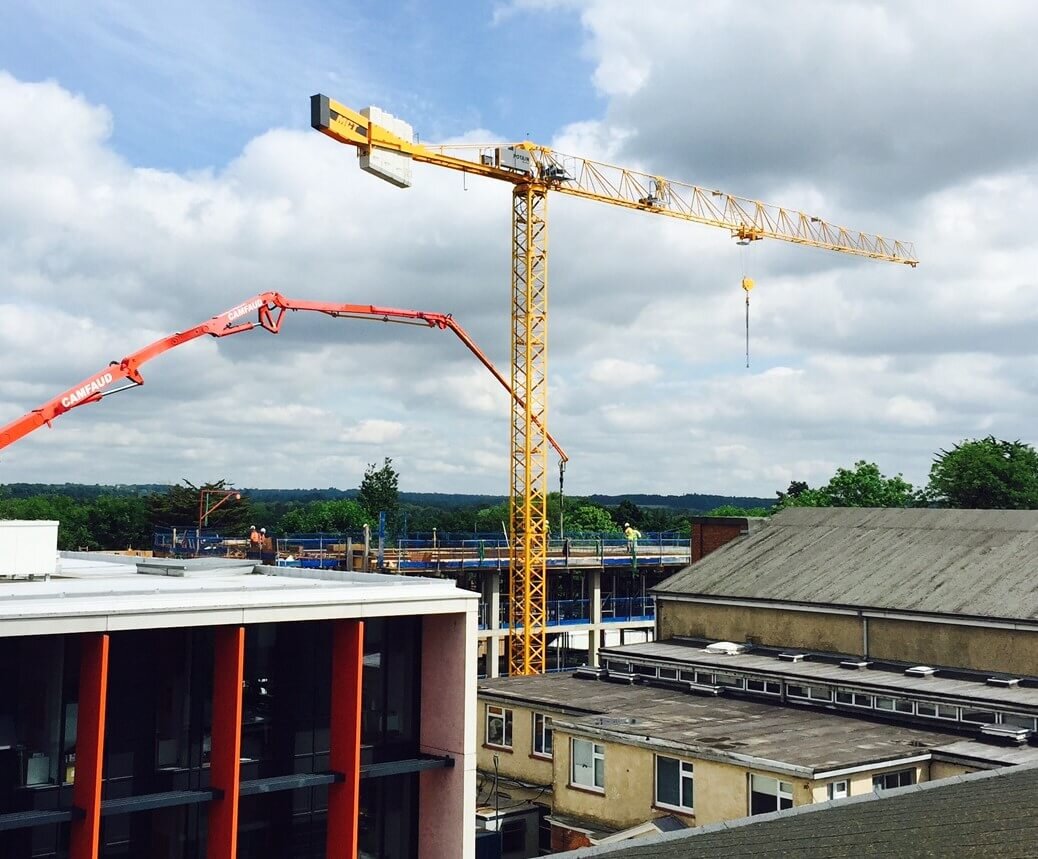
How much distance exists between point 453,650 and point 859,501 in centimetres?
9057

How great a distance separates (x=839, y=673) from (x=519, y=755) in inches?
543

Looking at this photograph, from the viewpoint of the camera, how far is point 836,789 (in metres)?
32.7

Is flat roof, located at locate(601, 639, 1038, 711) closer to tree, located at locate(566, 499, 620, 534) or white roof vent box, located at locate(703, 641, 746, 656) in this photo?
white roof vent box, located at locate(703, 641, 746, 656)

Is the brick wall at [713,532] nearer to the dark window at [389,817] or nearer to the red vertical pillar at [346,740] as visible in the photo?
the dark window at [389,817]

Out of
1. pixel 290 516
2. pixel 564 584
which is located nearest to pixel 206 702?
pixel 564 584

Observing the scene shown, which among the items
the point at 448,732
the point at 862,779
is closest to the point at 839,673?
the point at 862,779

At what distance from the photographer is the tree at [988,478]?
106875 mm

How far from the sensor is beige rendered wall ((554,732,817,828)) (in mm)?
33938

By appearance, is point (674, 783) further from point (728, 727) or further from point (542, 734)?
point (542, 734)

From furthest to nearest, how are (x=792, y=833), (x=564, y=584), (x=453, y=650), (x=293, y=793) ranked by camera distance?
1. (x=564, y=584)
2. (x=453, y=650)
3. (x=293, y=793)
4. (x=792, y=833)

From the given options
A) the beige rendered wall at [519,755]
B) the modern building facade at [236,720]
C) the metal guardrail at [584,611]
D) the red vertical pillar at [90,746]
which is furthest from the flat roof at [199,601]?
the metal guardrail at [584,611]

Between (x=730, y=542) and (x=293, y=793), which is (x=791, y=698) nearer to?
(x=730, y=542)

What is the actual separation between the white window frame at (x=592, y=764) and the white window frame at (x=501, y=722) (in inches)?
236

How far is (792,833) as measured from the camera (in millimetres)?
17641
